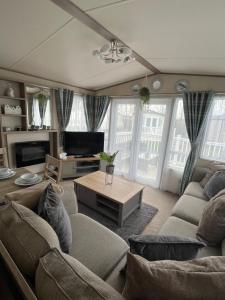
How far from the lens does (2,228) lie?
3.29 feet

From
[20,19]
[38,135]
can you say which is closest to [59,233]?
[20,19]

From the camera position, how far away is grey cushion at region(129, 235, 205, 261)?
36.6 inches

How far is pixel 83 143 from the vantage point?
3.95m

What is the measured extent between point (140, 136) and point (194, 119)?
1.24 meters

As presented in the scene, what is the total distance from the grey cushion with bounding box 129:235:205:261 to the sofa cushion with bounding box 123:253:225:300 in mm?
200

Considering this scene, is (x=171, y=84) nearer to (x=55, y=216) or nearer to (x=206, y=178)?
(x=206, y=178)

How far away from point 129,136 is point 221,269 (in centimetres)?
347

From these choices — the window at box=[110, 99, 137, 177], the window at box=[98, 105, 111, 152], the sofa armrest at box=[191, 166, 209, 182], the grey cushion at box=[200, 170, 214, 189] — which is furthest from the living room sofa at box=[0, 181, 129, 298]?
the window at box=[98, 105, 111, 152]

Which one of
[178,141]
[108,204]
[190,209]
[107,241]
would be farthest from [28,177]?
[178,141]

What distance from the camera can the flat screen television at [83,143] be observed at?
12.5 ft

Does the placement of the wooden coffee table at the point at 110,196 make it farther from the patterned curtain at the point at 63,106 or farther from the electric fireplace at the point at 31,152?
the patterned curtain at the point at 63,106

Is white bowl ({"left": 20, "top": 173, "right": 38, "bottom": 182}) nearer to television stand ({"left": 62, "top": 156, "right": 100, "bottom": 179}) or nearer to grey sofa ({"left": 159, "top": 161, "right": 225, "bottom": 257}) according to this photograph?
grey sofa ({"left": 159, "top": 161, "right": 225, "bottom": 257})

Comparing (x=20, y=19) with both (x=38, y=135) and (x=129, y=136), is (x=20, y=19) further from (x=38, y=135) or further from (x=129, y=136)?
(x=129, y=136)

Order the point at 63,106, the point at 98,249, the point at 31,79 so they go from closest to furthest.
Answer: the point at 98,249 → the point at 31,79 → the point at 63,106
